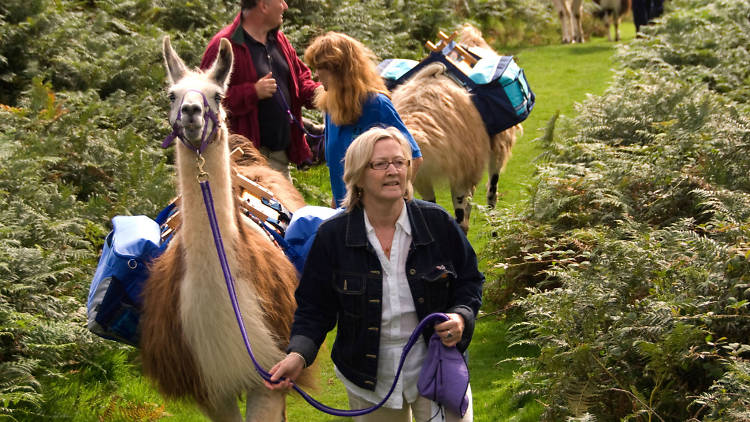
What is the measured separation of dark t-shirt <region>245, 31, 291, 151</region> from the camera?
554cm

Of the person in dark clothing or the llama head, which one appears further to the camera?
the person in dark clothing

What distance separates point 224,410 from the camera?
3783mm

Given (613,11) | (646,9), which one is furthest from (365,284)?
(613,11)

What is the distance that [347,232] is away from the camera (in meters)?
3.04

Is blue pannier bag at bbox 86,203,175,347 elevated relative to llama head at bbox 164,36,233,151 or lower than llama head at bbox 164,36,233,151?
lower

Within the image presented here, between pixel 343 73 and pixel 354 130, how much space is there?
1.13 feet

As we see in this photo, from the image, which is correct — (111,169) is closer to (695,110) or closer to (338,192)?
(338,192)

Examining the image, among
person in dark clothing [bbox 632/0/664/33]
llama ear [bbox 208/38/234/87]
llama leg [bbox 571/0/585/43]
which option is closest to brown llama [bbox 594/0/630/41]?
llama leg [bbox 571/0/585/43]

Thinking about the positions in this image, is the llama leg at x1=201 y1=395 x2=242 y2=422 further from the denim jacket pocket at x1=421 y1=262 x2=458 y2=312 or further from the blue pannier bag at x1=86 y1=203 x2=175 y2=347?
the denim jacket pocket at x1=421 y1=262 x2=458 y2=312

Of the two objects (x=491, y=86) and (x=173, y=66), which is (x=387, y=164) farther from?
(x=491, y=86)

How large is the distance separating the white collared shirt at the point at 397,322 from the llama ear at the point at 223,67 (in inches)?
43.9

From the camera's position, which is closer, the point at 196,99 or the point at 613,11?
the point at 196,99

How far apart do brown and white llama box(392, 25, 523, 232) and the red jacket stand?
98cm

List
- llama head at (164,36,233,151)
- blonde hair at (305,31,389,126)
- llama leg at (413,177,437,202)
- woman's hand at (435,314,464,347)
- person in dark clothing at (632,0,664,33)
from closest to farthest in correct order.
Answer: woman's hand at (435,314,464,347) < llama head at (164,36,233,151) < blonde hair at (305,31,389,126) < llama leg at (413,177,437,202) < person in dark clothing at (632,0,664,33)
